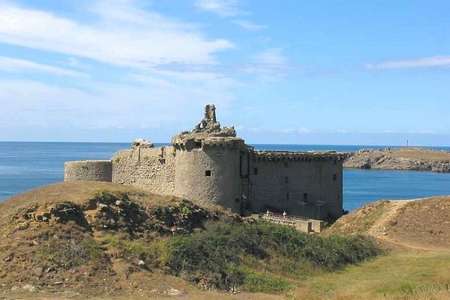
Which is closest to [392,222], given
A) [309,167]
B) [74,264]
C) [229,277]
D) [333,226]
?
[333,226]

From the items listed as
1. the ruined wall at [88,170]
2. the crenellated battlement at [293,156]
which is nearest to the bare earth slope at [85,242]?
the crenellated battlement at [293,156]

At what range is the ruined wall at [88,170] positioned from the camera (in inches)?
1751

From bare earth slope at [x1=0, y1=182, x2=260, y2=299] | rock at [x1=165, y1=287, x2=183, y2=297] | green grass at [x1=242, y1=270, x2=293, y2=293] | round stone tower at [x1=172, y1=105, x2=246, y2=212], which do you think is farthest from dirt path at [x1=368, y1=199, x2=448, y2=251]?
rock at [x1=165, y1=287, x2=183, y2=297]

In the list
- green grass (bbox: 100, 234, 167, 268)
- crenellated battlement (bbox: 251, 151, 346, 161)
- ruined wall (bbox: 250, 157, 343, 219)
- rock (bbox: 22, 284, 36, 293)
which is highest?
crenellated battlement (bbox: 251, 151, 346, 161)

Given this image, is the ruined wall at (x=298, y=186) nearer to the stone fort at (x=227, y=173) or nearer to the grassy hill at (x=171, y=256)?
the stone fort at (x=227, y=173)

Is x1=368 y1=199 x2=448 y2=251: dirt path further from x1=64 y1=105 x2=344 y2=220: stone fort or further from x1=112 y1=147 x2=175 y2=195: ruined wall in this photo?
x1=112 y1=147 x2=175 y2=195: ruined wall

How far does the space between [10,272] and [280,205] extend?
22.2 meters

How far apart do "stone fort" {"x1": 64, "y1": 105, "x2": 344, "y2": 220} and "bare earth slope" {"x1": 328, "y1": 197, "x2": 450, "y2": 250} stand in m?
2.64

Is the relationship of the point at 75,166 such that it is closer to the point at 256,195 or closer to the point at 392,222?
the point at 256,195

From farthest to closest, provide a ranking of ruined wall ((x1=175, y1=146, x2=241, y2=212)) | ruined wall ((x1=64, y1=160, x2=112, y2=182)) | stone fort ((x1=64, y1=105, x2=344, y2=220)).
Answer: ruined wall ((x1=64, y1=160, x2=112, y2=182))
stone fort ((x1=64, y1=105, x2=344, y2=220))
ruined wall ((x1=175, y1=146, x2=241, y2=212))

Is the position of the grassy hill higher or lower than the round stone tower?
lower

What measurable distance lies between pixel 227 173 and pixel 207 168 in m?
1.14

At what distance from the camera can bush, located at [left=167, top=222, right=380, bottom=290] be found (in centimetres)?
2536

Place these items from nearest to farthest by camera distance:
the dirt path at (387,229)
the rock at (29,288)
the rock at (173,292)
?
the rock at (29,288) < the rock at (173,292) < the dirt path at (387,229)
